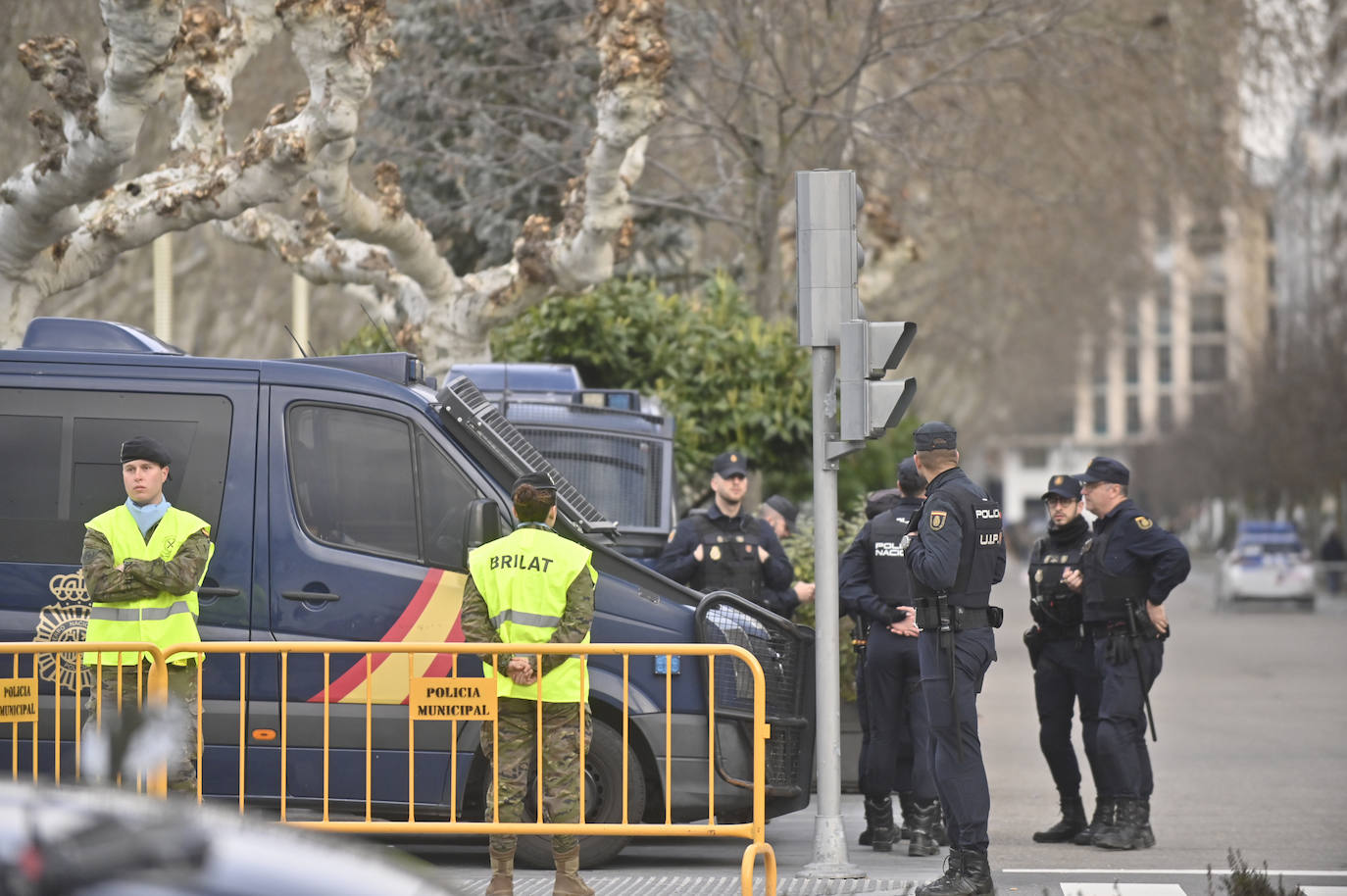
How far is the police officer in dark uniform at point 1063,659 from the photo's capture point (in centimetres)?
980

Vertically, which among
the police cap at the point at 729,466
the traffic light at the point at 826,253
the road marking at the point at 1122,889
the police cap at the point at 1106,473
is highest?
the traffic light at the point at 826,253

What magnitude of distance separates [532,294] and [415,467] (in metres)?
6.42

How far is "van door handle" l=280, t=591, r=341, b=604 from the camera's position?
814cm

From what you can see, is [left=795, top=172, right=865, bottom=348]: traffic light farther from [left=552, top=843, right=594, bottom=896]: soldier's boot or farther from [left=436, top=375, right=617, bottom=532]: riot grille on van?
[left=552, top=843, right=594, bottom=896]: soldier's boot

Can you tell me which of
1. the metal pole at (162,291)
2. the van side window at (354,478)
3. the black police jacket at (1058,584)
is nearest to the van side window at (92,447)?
the van side window at (354,478)

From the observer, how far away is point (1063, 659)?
32.4ft

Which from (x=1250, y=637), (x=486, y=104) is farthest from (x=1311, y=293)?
(x=486, y=104)

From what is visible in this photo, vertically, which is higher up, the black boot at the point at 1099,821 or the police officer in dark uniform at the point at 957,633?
the police officer in dark uniform at the point at 957,633

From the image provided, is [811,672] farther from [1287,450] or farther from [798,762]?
[1287,450]

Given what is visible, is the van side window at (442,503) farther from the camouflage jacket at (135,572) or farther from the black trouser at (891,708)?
the black trouser at (891,708)

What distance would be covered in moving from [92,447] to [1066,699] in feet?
16.6

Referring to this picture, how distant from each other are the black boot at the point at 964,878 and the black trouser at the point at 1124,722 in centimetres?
196

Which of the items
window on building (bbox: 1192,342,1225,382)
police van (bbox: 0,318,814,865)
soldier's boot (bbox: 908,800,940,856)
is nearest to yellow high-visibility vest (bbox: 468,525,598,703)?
police van (bbox: 0,318,814,865)

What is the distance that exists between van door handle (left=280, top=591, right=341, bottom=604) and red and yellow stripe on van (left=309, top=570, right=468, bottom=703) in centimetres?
28
